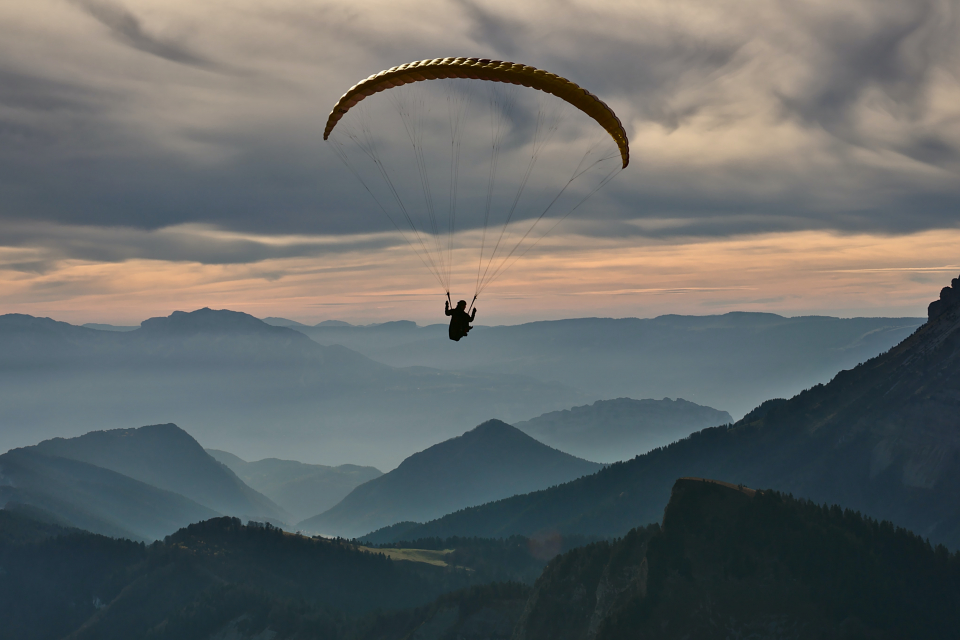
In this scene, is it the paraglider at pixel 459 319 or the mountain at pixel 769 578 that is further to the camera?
the mountain at pixel 769 578

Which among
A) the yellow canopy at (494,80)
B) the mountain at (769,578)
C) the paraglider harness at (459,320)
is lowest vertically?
the mountain at (769,578)

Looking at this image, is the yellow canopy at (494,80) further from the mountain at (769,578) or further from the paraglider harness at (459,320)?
the mountain at (769,578)

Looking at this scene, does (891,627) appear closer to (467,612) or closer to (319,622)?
(467,612)

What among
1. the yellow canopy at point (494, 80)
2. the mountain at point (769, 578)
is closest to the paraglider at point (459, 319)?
the yellow canopy at point (494, 80)

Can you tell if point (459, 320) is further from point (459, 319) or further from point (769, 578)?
point (769, 578)

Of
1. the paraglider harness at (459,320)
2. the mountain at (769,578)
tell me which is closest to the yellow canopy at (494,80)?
the paraglider harness at (459,320)

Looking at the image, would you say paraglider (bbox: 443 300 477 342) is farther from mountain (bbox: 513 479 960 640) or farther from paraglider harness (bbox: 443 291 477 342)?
mountain (bbox: 513 479 960 640)

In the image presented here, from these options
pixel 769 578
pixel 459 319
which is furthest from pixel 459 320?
pixel 769 578

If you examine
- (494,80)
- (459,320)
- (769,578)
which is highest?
(494,80)

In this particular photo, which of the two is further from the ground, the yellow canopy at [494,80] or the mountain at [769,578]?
the yellow canopy at [494,80]
